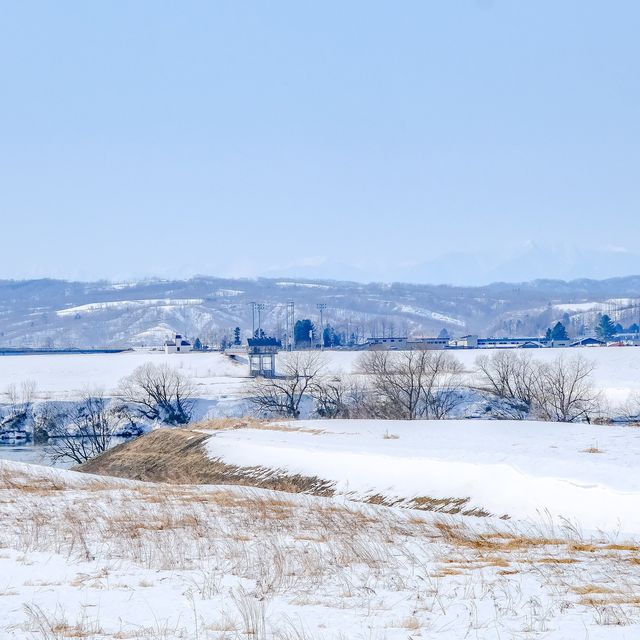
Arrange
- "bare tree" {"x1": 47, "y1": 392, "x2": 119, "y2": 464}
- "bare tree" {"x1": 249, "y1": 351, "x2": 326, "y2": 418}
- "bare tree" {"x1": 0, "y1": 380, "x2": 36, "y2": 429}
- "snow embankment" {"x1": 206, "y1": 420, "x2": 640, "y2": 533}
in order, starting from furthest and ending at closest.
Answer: "bare tree" {"x1": 0, "y1": 380, "x2": 36, "y2": 429}, "bare tree" {"x1": 249, "y1": 351, "x2": 326, "y2": 418}, "bare tree" {"x1": 47, "y1": 392, "x2": 119, "y2": 464}, "snow embankment" {"x1": 206, "y1": 420, "x2": 640, "y2": 533}

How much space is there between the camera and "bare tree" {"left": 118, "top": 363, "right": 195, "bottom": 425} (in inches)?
3216

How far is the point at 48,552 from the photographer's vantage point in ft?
43.5

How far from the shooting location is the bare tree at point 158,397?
8169cm

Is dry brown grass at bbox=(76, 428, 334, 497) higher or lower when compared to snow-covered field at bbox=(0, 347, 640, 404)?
higher

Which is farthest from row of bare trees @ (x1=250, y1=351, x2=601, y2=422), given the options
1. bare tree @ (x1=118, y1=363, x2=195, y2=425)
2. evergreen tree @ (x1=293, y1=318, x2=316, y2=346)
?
evergreen tree @ (x1=293, y1=318, x2=316, y2=346)

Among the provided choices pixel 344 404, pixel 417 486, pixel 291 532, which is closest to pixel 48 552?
pixel 291 532

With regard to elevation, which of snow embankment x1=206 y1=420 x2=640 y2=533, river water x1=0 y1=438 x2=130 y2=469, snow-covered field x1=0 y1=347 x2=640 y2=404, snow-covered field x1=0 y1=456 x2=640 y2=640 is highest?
snow-covered field x1=0 y1=456 x2=640 y2=640

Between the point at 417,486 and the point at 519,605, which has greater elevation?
the point at 519,605

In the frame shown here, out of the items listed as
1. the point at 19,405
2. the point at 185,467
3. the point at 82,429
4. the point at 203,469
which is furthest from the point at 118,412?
the point at 203,469

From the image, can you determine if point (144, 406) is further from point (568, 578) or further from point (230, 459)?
point (568, 578)

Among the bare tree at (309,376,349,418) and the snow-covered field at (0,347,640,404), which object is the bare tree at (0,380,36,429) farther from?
the bare tree at (309,376,349,418)

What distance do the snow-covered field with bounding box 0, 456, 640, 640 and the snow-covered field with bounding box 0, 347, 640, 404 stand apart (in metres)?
64.0

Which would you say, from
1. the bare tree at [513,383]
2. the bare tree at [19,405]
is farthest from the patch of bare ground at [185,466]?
the bare tree at [19,405]

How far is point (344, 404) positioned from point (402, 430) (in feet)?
115
